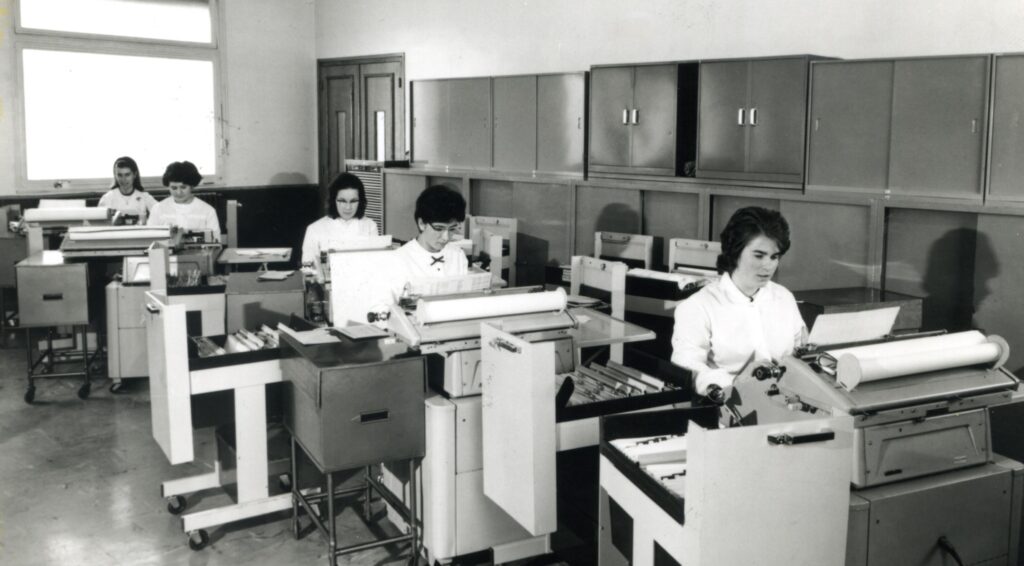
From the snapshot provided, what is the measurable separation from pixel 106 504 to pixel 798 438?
2.96 meters

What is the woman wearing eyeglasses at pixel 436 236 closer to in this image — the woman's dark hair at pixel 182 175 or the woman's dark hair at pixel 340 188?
the woman's dark hair at pixel 340 188

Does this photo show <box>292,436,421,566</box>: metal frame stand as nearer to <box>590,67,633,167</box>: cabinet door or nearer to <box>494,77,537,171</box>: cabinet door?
<box>590,67,633,167</box>: cabinet door

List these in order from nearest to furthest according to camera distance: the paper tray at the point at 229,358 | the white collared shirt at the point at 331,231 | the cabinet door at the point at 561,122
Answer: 1. the paper tray at the point at 229,358
2. the white collared shirt at the point at 331,231
3. the cabinet door at the point at 561,122

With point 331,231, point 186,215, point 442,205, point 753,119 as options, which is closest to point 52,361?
point 186,215

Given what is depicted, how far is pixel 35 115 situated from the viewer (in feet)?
23.8

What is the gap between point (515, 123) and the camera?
19.9ft

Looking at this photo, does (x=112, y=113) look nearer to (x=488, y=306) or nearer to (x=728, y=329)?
(x=488, y=306)

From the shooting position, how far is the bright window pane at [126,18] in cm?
724

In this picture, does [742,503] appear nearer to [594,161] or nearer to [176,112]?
[594,161]

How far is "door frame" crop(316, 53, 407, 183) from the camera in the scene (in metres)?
7.96

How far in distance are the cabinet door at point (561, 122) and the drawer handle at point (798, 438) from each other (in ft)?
12.9

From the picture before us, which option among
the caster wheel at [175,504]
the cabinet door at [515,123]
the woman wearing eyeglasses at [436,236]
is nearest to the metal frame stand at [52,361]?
the caster wheel at [175,504]

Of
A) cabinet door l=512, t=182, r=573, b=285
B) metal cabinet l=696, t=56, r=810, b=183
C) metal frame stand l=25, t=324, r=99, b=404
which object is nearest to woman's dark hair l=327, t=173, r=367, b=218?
cabinet door l=512, t=182, r=573, b=285

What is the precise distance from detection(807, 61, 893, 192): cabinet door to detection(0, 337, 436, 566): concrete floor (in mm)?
2593
